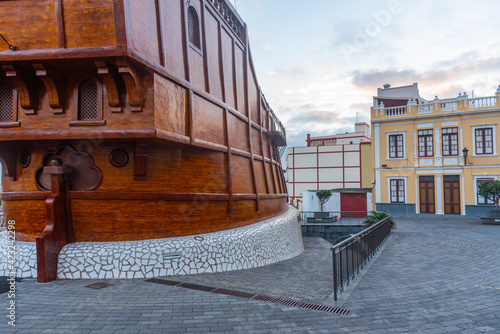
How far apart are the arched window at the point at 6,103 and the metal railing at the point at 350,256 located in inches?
307

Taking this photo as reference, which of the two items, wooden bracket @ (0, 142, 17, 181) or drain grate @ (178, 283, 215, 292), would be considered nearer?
drain grate @ (178, 283, 215, 292)

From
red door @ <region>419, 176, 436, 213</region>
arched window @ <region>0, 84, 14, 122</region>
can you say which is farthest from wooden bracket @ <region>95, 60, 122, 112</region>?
red door @ <region>419, 176, 436, 213</region>

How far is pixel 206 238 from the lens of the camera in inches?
339

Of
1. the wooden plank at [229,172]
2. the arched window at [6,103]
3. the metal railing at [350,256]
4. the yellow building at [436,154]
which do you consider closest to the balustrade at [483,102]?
the yellow building at [436,154]

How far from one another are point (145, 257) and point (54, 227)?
2071 mm

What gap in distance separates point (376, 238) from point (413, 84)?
2783 cm

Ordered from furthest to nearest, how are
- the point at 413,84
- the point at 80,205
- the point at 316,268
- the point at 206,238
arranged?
the point at 413,84, the point at 316,268, the point at 206,238, the point at 80,205

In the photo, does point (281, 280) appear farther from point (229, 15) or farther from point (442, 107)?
point (442, 107)

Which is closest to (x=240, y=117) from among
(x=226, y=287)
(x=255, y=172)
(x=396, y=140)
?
(x=255, y=172)

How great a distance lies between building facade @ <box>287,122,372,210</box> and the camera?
39875 mm

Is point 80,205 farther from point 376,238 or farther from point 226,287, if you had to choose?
point 376,238

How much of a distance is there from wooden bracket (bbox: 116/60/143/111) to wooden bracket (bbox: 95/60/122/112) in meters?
0.24

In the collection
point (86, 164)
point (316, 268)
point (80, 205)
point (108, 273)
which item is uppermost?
point (86, 164)

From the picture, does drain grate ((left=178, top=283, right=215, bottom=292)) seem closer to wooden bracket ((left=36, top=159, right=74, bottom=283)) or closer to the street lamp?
wooden bracket ((left=36, top=159, right=74, bottom=283))
